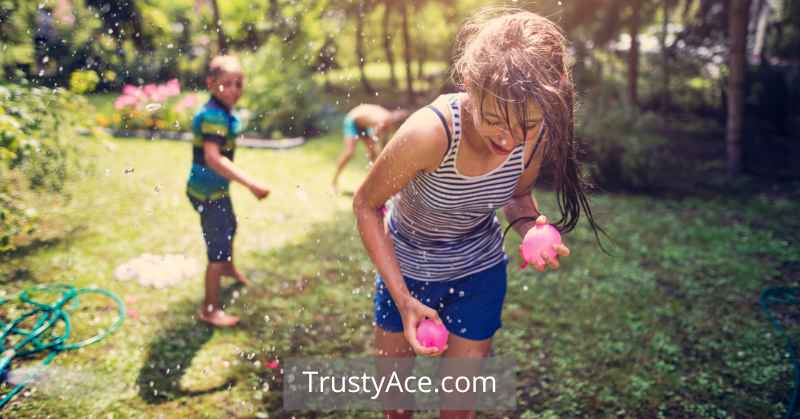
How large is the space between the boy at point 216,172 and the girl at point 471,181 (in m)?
1.81

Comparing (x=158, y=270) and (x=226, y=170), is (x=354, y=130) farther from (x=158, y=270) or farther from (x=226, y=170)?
(x=226, y=170)

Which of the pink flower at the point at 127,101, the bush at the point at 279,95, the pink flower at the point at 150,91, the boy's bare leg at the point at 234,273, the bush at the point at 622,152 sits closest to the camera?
the boy's bare leg at the point at 234,273

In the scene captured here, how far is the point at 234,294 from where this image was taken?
186 inches

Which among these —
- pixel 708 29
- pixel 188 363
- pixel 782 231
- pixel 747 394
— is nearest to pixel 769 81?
pixel 708 29

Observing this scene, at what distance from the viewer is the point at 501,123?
5.94ft

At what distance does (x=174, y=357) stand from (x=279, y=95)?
8364mm

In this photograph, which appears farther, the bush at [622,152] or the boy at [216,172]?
the bush at [622,152]

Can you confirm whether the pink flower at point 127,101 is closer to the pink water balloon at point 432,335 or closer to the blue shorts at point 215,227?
the blue shorts at point 215,227

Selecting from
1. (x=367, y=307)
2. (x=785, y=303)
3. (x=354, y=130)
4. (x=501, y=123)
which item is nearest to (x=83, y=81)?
(x=367, y=307)

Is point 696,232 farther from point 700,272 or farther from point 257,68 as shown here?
point 257,68

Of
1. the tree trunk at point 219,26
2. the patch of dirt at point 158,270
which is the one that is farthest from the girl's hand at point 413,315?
the tree trunk at point 219,26

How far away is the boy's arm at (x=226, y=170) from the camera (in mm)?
3717

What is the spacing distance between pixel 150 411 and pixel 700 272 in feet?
15.4

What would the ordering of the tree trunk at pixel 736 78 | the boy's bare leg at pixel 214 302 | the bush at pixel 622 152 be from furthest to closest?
the bush at pixel 622 152, the tree trunk at pixel 736 78, the boy's bare leg at pixel 214 302
